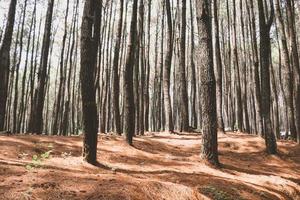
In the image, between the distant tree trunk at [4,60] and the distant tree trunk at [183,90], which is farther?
the distant tree trunk at [183,90]

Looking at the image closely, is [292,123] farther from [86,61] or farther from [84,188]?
[84,188]

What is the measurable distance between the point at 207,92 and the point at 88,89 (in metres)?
3.26

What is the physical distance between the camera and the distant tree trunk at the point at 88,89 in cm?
812

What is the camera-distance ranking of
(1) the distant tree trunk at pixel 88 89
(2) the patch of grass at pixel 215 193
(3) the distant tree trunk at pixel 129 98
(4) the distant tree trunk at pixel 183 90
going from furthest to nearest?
(4) the distant tree trunk at pixel 183 90
(3) the distant tree trunk at pixel 129 98
(1) the distant tree trunk at pixel 88 89
(2) the patch of grass at pixel 215 193

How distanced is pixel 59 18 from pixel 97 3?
23.0 metres

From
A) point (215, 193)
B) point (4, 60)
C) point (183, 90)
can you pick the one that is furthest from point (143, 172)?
point (183, 90)

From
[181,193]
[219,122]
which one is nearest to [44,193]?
[181,193]

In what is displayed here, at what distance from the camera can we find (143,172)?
26.1 feet

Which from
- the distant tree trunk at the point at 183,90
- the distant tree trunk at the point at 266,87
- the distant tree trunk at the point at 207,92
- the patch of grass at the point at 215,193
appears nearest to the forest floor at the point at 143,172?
the patch of grass at the point at 215,193

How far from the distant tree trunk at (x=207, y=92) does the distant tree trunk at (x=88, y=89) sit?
301cm

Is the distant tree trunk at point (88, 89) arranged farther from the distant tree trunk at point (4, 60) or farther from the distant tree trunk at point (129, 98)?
→ the distant tree trunk at point (4, 60)

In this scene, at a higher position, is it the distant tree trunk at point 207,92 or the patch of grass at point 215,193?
the distant tree trunk at point 207,92

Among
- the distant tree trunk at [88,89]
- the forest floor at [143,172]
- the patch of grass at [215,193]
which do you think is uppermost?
the distant tree trunk at [88,89]

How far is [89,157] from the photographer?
812 cm
